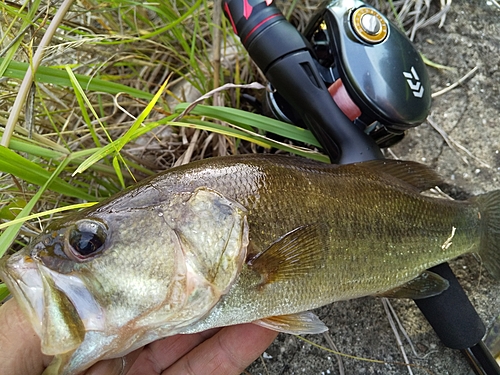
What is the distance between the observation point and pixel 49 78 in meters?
1.58

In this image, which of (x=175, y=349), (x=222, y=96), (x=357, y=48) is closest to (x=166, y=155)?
(x=222, y=96)

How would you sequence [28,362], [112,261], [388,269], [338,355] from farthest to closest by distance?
[338,355] < [388,269] < [28,362] < [112,261]

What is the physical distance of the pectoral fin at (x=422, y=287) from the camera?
1613 mm

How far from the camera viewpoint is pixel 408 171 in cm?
164

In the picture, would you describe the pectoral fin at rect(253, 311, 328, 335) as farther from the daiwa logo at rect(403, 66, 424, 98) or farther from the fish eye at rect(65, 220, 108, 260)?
the daiwa logo at rect(403, 66, 424, 98)

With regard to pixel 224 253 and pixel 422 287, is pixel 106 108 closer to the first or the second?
pixel 224 253

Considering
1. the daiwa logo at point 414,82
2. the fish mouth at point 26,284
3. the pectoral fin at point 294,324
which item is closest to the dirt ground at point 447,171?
the pectoral fin at point 294,324

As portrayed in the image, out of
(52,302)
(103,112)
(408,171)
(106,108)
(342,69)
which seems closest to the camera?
(52,302)

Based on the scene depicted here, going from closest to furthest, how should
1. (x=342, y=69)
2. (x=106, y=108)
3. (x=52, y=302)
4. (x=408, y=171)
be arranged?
1. (x=52, y=302)
2. (x=342, y=69)
3. (x=408, y=171)
4. (x=106, y=108)

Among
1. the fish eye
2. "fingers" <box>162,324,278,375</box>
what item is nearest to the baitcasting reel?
"fingers" <box>162,324,278,375</box>

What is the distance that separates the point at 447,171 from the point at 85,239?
1815 millimetres

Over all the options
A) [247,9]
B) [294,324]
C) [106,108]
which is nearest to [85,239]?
[294,324]

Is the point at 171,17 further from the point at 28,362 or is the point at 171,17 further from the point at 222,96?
the point at 28,362

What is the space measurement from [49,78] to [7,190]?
537mm
